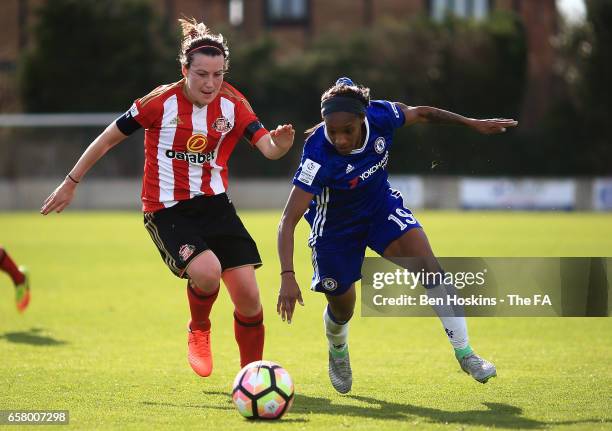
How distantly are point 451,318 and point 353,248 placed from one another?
29.7 inches

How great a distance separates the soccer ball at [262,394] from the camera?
532 centimetres

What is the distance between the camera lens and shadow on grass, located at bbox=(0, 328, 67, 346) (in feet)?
28.3

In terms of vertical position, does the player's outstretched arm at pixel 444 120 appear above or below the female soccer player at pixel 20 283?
above

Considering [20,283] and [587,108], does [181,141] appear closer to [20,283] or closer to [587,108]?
[20,283]

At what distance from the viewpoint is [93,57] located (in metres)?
37.5

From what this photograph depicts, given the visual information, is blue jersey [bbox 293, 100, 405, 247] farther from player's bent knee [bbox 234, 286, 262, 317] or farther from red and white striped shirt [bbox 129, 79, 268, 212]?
red and white striped shirt [bbox 129, 79, 268, 212]

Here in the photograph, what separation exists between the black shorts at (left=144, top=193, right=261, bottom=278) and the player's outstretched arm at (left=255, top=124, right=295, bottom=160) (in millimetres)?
452

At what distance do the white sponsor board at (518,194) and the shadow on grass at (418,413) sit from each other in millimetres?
24562

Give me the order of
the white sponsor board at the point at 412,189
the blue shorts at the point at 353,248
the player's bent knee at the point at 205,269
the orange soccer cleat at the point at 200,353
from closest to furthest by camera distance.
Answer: the player's bent knee at the point at 205,269, the blue shorts at the point at 353,248, the orange soccer cleat at the point at 200,353, the white sponsor board at the point at 412,189

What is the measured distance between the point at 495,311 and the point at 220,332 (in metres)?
2.71

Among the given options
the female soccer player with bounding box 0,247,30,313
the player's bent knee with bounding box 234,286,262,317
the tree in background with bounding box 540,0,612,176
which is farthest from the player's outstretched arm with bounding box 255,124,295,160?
the tree in background with bounding box 540,0,612,176

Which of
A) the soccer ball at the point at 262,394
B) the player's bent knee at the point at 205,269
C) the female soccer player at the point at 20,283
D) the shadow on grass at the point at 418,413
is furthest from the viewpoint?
the female soccer player at the point at 20,283

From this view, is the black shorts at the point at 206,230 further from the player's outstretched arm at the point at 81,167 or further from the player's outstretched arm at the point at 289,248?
the player's outstretched arm at the point at 289,248

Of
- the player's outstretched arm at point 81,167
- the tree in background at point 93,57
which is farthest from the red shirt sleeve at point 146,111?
the tree in background at point 93,57
